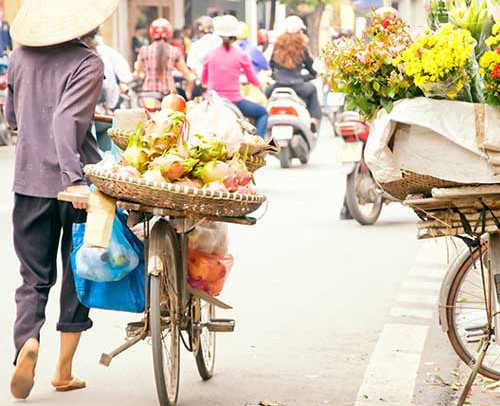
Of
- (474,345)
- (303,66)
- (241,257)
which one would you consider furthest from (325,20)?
(474,345)

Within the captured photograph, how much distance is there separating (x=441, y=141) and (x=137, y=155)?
1279mm

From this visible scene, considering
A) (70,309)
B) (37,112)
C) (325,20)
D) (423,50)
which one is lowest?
(325,20)

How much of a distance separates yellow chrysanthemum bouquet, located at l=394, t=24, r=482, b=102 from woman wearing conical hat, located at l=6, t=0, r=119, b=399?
153 cm

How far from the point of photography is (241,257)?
1082 cm

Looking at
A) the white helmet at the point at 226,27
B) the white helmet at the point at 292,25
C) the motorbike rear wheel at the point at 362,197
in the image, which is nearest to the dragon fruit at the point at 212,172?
the motorbike rear wheel at the point at 362,197

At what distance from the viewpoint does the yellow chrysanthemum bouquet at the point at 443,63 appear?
16.6ft

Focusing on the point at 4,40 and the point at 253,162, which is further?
the point at 4,40

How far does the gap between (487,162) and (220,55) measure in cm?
1205

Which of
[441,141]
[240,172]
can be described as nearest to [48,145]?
[240,172]

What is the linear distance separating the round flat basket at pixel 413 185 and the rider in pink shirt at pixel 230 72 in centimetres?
1129

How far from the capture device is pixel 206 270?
245 inches

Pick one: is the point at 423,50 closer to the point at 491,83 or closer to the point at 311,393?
the point at 491,83

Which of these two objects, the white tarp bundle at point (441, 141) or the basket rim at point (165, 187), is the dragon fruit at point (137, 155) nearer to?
the basket rim at point (165, 187)

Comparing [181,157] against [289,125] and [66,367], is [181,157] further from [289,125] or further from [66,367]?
[289,125]
